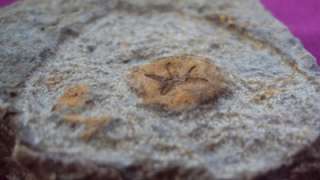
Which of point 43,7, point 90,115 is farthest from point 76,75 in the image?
point 43,7

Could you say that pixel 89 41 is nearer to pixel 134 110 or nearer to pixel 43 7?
pixel 43 7

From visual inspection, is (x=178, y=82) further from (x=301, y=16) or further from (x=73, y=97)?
(x=301, y=16)

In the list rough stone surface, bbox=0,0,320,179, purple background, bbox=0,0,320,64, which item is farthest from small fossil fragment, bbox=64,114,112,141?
purple background, bbox=0,0,320,64

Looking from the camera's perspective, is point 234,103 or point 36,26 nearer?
point 234,103

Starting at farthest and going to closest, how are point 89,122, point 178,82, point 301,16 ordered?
1. point 301,16
2. point 178,82
3. point 89,122

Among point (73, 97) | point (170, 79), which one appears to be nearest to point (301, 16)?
point (170, 79)

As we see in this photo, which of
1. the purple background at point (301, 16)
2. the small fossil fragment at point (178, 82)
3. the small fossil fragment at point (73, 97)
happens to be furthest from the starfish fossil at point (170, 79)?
the purple background at point (301, 16)
